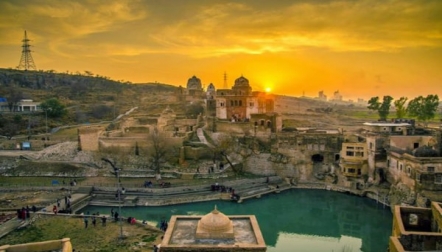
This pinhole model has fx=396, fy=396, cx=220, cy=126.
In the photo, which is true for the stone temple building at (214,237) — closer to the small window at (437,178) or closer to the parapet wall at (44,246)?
the parapet wall at (44,246)

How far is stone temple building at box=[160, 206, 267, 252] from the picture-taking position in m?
11.7

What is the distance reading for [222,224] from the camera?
12391 mm

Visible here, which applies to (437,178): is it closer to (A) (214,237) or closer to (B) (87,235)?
(A) (214,237)

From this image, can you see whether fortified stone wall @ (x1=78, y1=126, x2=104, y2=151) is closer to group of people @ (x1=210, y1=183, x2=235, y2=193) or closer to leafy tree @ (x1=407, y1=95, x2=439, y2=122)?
group of people @ (x1=210, y1=183, x2=235, y2=193)

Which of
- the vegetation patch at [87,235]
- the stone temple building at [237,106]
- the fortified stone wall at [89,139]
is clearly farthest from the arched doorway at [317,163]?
the fortified stone wall at [89,139]

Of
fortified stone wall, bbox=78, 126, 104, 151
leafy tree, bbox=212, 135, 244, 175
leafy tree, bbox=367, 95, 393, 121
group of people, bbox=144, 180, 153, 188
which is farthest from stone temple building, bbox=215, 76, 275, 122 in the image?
leafy tree, bbox=367, 95, 393, 121

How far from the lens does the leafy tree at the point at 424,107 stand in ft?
168

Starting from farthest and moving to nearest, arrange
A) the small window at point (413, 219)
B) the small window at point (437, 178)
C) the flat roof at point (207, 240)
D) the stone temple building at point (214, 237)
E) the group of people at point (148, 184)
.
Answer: the group of people at point (148, 184) < the small window at point (437, 178) < the small window at point (413, 219) < the flat roof at point (207, 240) < the stone temple building at point (214, 237)

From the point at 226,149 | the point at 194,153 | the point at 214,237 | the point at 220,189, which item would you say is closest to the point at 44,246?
the point at 214,237

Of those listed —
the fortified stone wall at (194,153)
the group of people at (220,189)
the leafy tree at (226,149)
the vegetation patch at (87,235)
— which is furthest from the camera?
the fortified stone wall at (194,153)

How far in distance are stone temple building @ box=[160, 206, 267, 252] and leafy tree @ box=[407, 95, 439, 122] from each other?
46.0 meters

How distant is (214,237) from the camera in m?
12.2

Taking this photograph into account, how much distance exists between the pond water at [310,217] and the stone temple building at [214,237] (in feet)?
38.8

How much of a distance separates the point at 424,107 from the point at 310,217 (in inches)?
1197
